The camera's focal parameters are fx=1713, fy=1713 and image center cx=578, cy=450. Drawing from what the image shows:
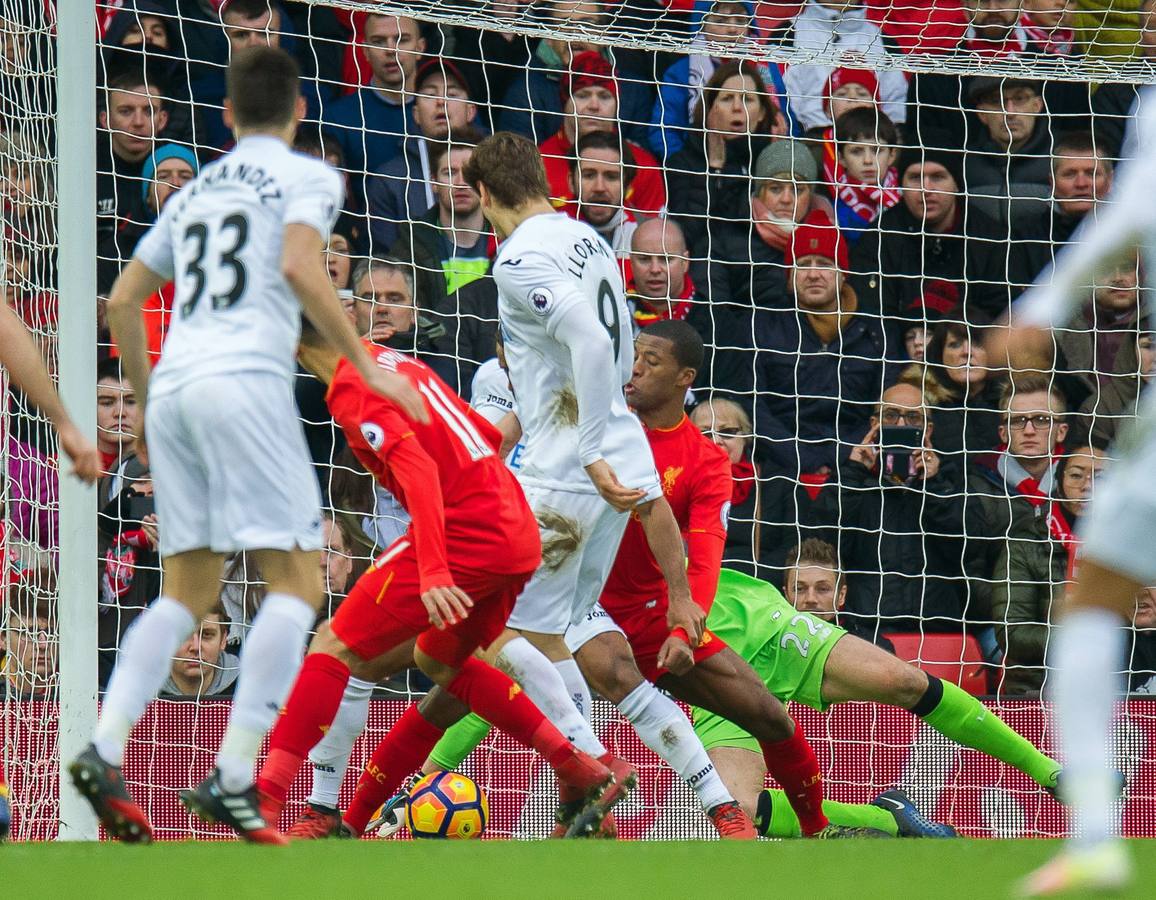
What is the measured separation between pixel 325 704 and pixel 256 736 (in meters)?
0.79

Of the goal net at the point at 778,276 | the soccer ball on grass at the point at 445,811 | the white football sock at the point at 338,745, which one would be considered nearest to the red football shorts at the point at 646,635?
the soccer ball on grass at the point at 445,811

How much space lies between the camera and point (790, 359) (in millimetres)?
8594

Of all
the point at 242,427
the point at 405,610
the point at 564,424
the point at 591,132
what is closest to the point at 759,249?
the point at 591,132

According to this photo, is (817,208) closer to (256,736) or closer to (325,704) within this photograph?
(325,704)

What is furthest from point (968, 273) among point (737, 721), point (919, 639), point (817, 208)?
point (737, 721)

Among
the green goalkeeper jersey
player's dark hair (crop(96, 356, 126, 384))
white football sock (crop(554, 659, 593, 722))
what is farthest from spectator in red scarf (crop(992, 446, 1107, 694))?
player's dark hair (crop(96, 356, 126, 384))

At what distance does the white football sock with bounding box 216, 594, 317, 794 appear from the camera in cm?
383

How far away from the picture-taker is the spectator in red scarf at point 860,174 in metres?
9.09

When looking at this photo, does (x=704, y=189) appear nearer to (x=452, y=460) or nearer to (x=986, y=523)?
(x=986, y=523)

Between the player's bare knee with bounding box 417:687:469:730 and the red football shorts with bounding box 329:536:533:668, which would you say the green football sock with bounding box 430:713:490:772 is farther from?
the red football shorts with bounding box 329:536:533:668

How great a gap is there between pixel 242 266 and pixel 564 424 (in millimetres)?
1841

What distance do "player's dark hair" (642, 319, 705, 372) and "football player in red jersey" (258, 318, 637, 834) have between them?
1495mm

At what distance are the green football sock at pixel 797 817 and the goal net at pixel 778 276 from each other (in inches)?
35.9

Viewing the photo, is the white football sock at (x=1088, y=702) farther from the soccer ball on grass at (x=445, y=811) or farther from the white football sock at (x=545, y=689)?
the soccer ball on grass at (x=445, y=811)
